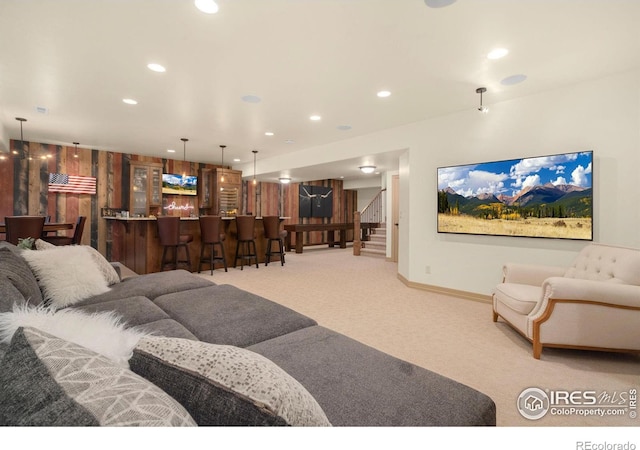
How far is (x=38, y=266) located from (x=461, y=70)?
3.89 meters

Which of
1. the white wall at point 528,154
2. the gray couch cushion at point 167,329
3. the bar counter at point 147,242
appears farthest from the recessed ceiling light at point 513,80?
the bar counter at point 147,242

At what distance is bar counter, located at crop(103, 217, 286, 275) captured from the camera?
5457 mm

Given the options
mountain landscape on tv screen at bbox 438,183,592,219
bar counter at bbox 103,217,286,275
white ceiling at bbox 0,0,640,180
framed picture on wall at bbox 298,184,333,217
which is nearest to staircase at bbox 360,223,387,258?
framed picture on wall at bbox 298,184,333,217

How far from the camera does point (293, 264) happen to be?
22.9 feet

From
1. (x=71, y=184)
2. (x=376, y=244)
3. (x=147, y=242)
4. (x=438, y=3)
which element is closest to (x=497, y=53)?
(x=438, y=3)

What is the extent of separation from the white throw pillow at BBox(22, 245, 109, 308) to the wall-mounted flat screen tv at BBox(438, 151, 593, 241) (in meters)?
4.06

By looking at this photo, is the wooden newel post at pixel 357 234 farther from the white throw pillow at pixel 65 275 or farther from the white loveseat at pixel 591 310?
the white throw pillow at pixel 65 275

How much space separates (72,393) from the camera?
18.3 inches

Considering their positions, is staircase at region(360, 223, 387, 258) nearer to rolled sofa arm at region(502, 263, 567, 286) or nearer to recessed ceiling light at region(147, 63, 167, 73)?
rolled sofa arm at region(502, 263, 567, 286)

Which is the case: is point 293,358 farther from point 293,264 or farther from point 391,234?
point 391,234

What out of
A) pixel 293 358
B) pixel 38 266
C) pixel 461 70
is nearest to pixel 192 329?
pixel 293 358

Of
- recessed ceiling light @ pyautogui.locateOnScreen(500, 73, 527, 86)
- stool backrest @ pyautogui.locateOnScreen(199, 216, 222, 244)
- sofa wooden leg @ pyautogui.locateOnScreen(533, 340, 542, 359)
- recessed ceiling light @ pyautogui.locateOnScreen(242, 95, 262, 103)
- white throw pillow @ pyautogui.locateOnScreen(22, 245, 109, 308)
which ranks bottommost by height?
sofa wooden leg @ pyautogui.locateOnScreen(533, 340, 542, 359)

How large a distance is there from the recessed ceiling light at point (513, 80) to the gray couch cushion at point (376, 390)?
3336 mm

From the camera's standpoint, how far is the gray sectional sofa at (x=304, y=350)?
0.92m
